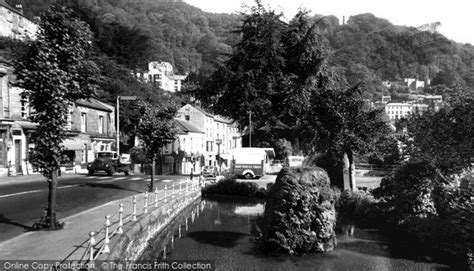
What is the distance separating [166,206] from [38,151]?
22.3 feet

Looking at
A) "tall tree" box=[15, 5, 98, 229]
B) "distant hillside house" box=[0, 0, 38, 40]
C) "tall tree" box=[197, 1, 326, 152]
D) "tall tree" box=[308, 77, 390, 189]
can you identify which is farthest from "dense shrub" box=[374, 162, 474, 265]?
"distant hillside house" box=[0, 0, 38, 40]

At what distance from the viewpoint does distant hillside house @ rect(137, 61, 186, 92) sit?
429 feet

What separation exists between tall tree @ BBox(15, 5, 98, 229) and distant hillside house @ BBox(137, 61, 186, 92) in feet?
374

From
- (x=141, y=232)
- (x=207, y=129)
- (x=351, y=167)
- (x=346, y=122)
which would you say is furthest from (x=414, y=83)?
(x=141, y=232)

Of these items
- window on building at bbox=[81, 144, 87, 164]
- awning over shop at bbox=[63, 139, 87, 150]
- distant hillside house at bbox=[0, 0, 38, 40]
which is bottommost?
window on building at bbox=[81, 144, 87, 164]

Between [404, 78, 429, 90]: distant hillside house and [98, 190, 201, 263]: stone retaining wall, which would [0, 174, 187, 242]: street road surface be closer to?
[98, 190, 201, 263]: stone retaining wall

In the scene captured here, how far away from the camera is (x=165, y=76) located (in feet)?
467

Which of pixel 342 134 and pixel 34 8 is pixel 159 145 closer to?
pixel 342 134

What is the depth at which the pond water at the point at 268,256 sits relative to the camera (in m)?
12.4

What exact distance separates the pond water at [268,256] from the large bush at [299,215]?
36 cm

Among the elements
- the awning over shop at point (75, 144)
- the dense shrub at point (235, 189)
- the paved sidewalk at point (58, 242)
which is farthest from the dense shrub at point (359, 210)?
the awning over shop at point (75, 144)

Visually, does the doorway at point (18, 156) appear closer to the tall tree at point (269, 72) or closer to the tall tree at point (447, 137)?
the tall tree at point (269, 72)

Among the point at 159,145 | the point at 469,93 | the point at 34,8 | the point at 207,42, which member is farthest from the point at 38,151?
the point at 207,42

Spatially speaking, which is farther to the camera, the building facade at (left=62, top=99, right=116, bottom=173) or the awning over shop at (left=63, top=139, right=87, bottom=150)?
the building facade at (left=62, top=99, right=116, bottom=173)
